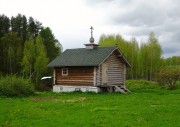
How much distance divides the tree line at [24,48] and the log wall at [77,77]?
87.8 feet

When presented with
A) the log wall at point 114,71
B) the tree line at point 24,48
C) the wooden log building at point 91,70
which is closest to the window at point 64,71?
the wooden log building at point 91,70

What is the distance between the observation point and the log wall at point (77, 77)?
37.3m

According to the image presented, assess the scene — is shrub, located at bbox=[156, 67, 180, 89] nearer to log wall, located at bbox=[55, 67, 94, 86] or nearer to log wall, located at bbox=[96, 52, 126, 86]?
log wall, located at bbox=[96, 52, 126, 86]

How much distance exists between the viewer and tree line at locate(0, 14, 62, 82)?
69.7 meters

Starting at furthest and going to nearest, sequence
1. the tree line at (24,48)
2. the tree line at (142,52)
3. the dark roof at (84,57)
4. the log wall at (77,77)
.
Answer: the tree line at (142,52) → the tree line at (24,48) → the log wall at (77,77) → the dark roof at (84,57)

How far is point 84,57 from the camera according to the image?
38.9 metres

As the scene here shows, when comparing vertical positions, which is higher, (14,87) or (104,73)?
(104,73)

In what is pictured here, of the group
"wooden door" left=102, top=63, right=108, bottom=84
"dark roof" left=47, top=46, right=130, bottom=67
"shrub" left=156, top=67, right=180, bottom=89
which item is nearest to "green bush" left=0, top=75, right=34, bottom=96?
"dark roof" left=47, top=46, right=130, bottom=67

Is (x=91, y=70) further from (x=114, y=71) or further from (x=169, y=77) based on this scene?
(x=169, y=77)

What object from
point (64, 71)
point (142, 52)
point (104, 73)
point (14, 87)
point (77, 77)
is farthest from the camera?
point (142, 52)

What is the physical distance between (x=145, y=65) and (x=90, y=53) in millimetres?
53983

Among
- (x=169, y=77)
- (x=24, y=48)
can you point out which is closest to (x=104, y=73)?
(x=169, y=77)

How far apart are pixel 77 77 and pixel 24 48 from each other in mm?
34723

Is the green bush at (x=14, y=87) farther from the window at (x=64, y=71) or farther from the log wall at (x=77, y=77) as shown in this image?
the window at (x=64, y=71)
